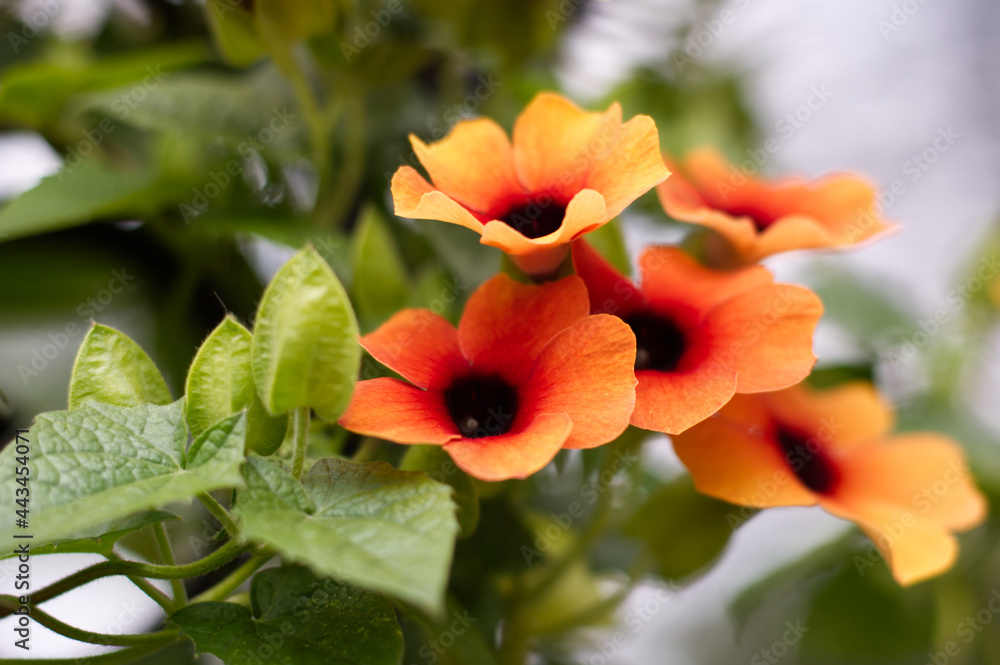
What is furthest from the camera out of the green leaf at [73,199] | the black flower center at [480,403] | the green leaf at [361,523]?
the green leaf at [73,199]

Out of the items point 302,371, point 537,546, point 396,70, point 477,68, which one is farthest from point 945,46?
point 302,371

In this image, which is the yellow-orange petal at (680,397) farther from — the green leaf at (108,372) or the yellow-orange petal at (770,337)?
the green leaf at (108,372)

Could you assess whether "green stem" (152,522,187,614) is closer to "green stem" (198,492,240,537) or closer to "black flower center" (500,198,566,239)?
"green stem" (198,492,240,537)

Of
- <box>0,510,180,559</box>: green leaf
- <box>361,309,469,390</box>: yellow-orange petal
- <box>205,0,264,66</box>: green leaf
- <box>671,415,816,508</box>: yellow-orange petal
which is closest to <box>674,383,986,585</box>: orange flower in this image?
<box>671,415,816,508</box>: yellow-orange petal

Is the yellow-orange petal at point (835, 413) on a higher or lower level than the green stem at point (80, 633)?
lower

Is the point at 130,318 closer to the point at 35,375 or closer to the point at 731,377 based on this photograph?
the point at 35,375

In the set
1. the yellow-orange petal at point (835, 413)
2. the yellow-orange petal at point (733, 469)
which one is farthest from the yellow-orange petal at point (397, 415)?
the yellow-orange petal at point (835, 413)
